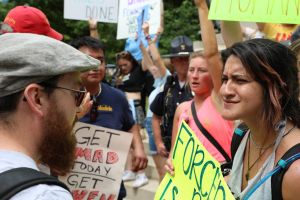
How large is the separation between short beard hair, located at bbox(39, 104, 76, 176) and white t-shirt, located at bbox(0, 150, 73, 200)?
111 mm

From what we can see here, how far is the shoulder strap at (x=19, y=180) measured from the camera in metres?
1.13

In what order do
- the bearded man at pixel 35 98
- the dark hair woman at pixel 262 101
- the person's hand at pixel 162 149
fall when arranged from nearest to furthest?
the bearded man at pixel 35 98, the dark hair woman at pixel 262 101, the person's hand at pixel 162 149

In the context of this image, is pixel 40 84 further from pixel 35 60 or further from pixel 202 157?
pixel 202 157

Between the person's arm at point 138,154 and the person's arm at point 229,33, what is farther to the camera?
the person's arm at point 138,154

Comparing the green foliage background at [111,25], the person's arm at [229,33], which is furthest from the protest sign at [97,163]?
the green foliage background at [111,25]

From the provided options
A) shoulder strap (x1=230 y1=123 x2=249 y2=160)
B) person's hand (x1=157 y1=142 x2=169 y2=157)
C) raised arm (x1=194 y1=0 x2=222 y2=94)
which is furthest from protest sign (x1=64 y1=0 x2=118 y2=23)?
shoulder strap (x1=230 y1=123 x2=249 y2=160)

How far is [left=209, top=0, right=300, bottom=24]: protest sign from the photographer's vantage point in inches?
106

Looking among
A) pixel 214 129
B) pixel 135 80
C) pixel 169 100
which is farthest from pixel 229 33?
pixel 135 80

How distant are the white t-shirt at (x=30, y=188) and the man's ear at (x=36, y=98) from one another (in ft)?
0.48

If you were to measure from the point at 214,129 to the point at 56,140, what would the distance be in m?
1.72

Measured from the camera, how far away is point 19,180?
116cm

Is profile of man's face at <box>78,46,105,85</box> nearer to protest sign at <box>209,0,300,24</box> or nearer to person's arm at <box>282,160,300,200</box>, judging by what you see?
protest sign at <box>209,0,300,24</box>

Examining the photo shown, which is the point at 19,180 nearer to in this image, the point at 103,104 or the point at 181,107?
the point at 103,104

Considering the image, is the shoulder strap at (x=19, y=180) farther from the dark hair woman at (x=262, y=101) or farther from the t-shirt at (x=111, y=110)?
the t-shirt at (x=111, y=110)
